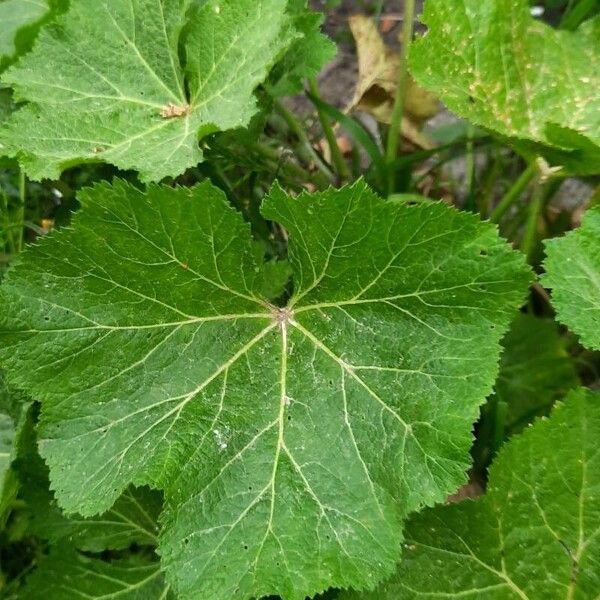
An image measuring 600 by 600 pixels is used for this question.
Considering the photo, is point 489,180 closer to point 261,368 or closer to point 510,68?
point 510,68

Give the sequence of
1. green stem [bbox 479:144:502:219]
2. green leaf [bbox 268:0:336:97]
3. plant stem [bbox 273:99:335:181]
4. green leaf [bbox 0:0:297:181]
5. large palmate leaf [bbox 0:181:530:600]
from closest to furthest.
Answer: large palmate leaf [bbox 0:181:530:600]
green leaf [bbox 0:0:297:181]
green leaf [bbox 268:0:336:97]
plant stem [bbox 273:99:335:181]
green stem [bbox 479:144:502:219]

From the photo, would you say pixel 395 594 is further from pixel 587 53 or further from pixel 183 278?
pixel 587 53

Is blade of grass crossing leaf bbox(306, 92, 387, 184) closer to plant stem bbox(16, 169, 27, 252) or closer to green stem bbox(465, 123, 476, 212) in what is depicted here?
green stem bbox(465, 123, 476, 212)

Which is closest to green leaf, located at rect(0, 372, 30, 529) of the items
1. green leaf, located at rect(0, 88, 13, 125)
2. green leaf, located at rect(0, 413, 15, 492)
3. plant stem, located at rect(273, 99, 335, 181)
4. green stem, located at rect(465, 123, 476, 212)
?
green leaf, located at rect(0, 413, 15, 492)

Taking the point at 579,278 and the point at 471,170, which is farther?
the point at 471,170

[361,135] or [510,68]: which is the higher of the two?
[510,68]

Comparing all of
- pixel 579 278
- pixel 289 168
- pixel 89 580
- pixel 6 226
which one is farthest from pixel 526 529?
pixel 6 226

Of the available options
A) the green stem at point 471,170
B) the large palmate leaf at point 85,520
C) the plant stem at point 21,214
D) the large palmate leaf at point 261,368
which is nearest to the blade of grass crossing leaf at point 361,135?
the green stem at point 471,170
